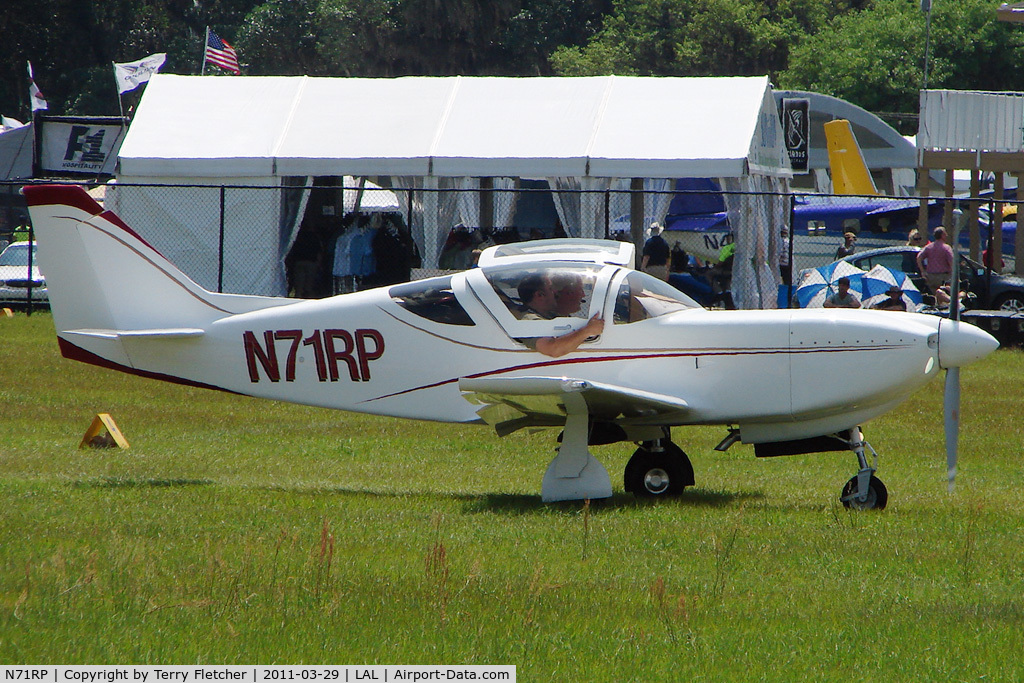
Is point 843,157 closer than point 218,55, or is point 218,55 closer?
point 843,157

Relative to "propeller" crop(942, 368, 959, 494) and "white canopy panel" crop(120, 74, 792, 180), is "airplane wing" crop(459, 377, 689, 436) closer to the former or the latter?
"propeller" crop(942, 368, 959, 494)

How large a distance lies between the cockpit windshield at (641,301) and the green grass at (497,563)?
1.37 meters

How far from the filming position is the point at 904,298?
19.0 meters

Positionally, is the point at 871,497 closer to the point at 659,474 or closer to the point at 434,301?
the point at 659,474

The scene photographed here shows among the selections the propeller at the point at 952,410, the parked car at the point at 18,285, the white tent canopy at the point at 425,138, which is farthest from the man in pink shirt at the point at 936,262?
the parked car at the point at 18,285

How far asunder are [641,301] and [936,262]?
12.6 metres

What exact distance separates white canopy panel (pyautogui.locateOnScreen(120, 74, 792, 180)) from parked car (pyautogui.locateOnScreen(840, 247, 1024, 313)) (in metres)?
2.47

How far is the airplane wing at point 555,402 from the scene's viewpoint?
7.75 metres

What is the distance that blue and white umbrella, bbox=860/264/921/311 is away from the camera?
744 inches

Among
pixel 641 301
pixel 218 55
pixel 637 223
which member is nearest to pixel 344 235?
pixel 637 223

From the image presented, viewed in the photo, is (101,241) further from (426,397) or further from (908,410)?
(908,410)

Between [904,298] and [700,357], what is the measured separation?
38.8 feet

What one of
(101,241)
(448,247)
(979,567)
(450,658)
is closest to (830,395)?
(979,567)

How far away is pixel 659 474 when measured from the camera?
8.88 metres
